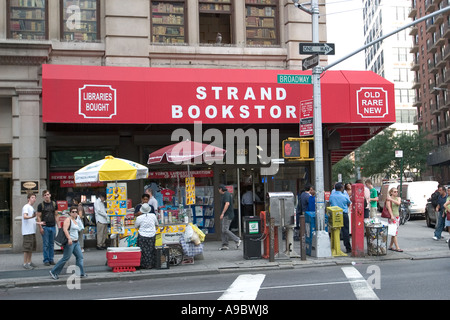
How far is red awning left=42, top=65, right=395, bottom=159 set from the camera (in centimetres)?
1432

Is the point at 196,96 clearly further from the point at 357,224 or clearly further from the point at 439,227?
the point at 439,227

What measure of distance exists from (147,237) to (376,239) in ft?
19.5

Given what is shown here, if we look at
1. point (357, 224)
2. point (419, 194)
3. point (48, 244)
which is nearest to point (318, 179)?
point (357, 224)

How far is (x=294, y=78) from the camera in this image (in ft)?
44.1

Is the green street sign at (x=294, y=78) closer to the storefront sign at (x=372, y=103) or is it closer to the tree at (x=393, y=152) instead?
the storefront sign at (x=372, y=103)

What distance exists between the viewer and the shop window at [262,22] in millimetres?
17656

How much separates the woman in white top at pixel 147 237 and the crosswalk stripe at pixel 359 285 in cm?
445

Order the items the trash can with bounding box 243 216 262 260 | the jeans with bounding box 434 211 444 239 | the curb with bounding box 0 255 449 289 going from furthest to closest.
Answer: the jeans with bounding box 434 211 444 239 < the trash can with bounding box 243 216 262 260 < the curb with bounding box 0 255 449 289

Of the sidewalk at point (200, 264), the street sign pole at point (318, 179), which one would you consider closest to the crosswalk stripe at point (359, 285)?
the sidewalk at point (200, 264)

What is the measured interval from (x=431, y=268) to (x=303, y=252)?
3036mm

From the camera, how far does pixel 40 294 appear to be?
9.55 m

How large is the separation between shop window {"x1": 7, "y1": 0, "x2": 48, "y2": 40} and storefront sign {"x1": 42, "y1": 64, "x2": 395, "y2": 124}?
197cm

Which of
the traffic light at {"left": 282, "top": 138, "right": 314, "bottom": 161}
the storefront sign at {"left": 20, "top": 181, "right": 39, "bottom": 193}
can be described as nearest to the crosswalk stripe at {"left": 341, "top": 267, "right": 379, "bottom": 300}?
the traffic light at {"left": 282, "top": 138, "right": 314, "bottom": 161}

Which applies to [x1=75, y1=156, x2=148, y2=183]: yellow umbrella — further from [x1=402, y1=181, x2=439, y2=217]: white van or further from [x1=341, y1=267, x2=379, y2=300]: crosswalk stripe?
[x1=402, y1=181, x2=439, y2=217]: white van
